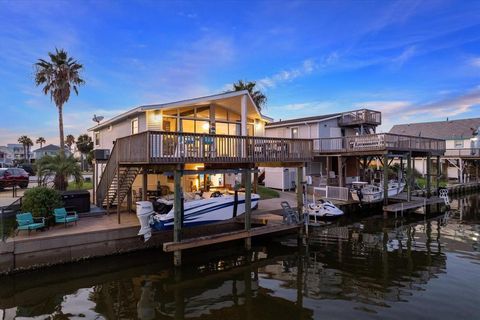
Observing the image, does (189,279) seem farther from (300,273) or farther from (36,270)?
(36,270)

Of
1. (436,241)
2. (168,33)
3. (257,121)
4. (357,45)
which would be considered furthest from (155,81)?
(436,241)

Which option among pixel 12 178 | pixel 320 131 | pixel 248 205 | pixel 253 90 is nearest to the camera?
pixel 248 205

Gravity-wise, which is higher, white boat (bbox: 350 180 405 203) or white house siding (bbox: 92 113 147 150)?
white house siding (bbox: 92 113 147 150)

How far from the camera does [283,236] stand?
15.4 meters

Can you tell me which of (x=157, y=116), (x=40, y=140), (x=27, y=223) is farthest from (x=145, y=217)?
Answer: (x=40, y=140)

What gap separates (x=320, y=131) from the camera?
28.0m

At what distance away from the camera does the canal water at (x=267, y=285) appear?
25.8 ft

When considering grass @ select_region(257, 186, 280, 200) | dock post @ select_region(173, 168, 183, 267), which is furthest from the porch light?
grass @ select_region(257, 186, 280, 200)

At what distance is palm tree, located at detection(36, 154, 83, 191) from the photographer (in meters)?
17.3

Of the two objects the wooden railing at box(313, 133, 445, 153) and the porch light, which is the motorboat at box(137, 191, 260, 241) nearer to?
the porch light

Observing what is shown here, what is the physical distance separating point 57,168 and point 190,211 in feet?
31.9

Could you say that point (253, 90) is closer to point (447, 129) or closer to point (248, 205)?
point (248, 205)

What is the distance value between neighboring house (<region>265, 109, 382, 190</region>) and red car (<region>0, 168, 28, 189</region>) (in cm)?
2039

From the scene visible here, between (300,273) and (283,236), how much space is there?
460 cm
